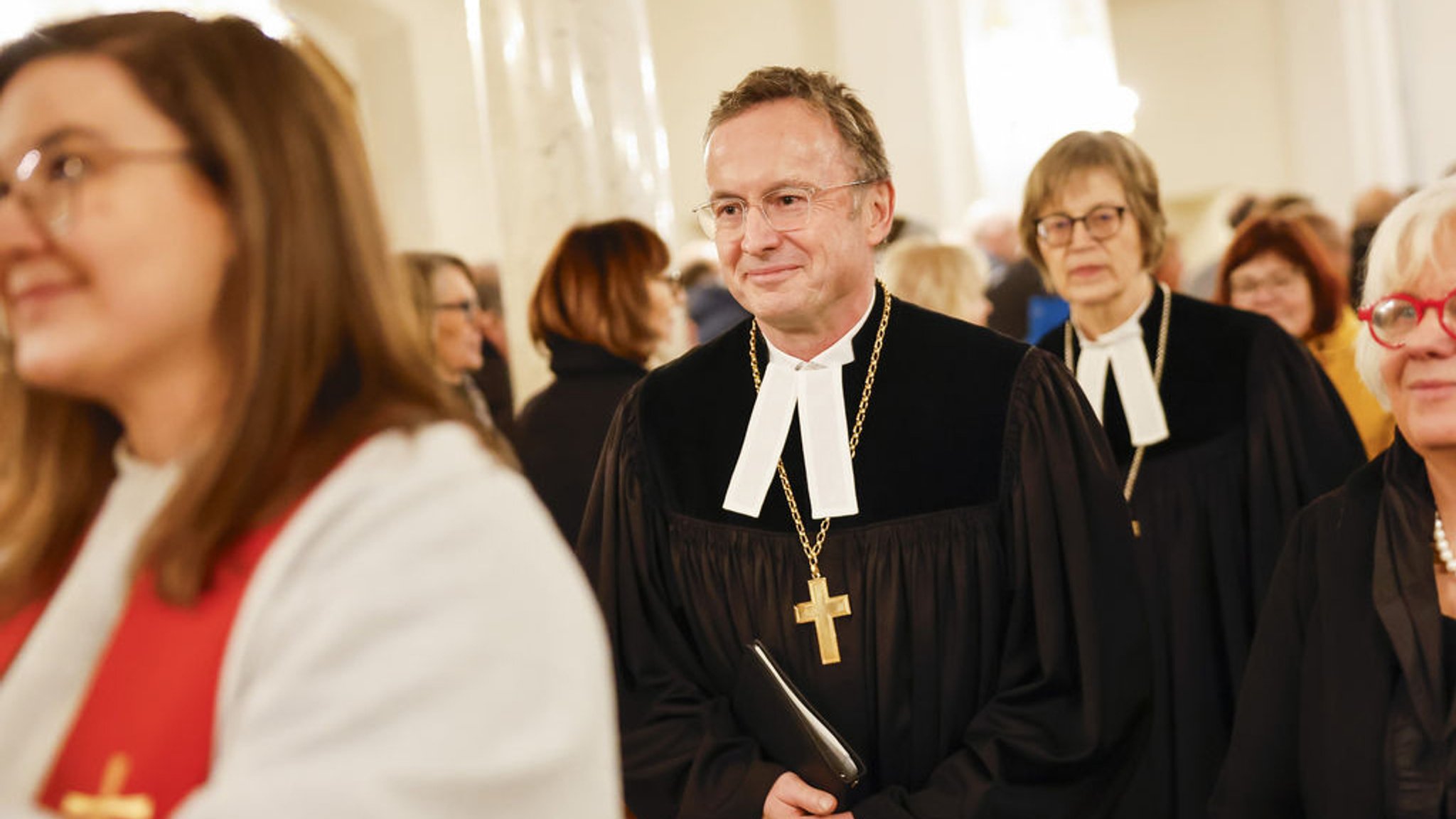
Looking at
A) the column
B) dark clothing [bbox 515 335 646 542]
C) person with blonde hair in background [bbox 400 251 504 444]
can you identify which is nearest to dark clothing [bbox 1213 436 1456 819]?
dark clothing [bbox 515 335 646 542]

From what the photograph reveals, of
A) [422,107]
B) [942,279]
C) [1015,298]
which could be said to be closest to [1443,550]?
[942,279]

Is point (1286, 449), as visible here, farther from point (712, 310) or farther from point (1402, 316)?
point (712, 310)

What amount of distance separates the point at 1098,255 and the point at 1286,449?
70cm

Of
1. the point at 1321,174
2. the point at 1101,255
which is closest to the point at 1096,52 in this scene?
the point at 1321,174

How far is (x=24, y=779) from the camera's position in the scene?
4.17 feet

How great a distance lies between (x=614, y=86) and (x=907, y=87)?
18.0ft

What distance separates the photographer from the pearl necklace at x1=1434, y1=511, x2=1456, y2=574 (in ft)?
7.52

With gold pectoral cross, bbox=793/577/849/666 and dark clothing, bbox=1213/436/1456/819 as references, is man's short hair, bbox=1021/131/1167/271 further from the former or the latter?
gold pectoral cross, bbox=793/577/849/666

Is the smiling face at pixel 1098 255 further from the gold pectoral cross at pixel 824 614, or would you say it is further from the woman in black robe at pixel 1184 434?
the gold pectoral cross at pixel 824 614

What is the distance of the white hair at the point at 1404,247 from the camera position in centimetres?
234

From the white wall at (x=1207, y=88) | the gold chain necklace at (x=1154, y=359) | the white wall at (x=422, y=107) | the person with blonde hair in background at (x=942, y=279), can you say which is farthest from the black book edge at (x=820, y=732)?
the white wall at (x=1207, y=88)

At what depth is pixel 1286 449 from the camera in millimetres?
3566

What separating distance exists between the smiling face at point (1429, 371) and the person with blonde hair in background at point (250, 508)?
4.99 ft

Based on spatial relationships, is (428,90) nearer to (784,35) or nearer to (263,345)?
(784,35)
